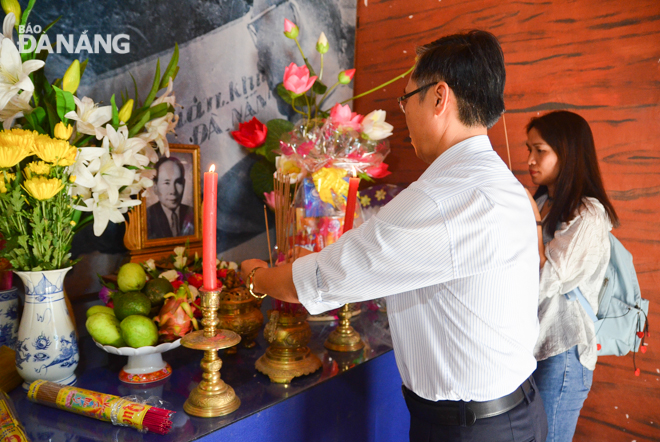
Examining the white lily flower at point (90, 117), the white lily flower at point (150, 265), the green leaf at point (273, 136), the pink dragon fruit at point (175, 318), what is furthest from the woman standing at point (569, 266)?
the white lily flower at point (90, 117)

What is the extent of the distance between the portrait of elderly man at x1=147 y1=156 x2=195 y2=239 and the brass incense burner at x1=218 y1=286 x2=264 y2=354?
1.11 ft

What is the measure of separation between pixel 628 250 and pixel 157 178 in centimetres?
155

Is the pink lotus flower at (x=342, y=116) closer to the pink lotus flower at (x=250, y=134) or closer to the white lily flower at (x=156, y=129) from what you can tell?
the pink lotus flower at (x=250, y=134)

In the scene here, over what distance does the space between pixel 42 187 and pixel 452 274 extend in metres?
0.74

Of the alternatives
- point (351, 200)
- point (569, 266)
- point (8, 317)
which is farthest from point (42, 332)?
point (569, 266)

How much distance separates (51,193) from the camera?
84cm

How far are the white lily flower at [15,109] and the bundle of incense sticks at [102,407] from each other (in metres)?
0.52

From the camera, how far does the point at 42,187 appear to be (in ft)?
2.70

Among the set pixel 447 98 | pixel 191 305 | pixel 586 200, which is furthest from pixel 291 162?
pixel 586 200

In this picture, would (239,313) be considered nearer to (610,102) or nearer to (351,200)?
(351,200)

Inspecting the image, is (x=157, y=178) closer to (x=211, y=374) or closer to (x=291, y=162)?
(x=291, y=162)

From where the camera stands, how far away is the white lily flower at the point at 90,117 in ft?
3.04

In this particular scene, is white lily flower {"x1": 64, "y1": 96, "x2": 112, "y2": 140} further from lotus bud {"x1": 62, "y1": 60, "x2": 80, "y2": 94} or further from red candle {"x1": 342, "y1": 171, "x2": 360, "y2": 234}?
red candle {"x1": 342, "y1": 171, "x2": 360, "y2": 234}

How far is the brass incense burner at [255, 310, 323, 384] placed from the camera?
103 cm
